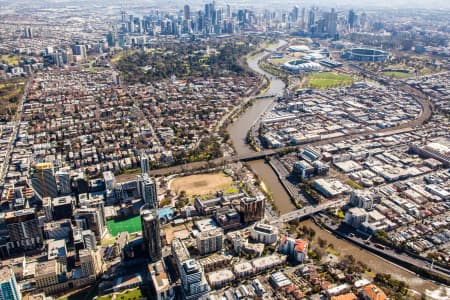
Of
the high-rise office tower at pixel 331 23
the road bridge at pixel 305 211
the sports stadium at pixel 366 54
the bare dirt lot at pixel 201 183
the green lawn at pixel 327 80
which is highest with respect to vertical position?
the high-rise office tower at pixel 331 23

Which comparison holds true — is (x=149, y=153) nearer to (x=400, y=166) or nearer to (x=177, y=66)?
(x=400, y=166)

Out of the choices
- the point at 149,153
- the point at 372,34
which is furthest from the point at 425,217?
the point at 372,34

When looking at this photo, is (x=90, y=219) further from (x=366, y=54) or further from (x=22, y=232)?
(x=366, y=54)

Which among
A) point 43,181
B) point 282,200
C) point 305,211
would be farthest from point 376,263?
point 43,181

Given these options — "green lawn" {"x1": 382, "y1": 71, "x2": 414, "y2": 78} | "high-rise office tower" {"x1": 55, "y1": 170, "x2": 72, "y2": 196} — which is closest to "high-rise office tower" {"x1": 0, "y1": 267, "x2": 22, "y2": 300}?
"high-rise office tower" {"x1": 55, "y1": 170, "x2": 72, "y2": 196}

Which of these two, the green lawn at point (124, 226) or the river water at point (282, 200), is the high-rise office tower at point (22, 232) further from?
the river water at point (282, 200)

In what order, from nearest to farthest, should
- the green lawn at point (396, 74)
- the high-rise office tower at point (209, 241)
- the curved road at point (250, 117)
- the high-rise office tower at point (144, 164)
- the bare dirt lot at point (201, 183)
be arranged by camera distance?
1. the high-rise office tower at point (209, 241)
2. the bare dirt lot at point (201, 183)
3. the high-rise office tower at point (144, 164)
4. the curved road at point (250, 117)
5. the green lawn at point (396, 74)

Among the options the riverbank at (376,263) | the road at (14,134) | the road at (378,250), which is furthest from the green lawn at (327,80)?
the road at (14,134)
